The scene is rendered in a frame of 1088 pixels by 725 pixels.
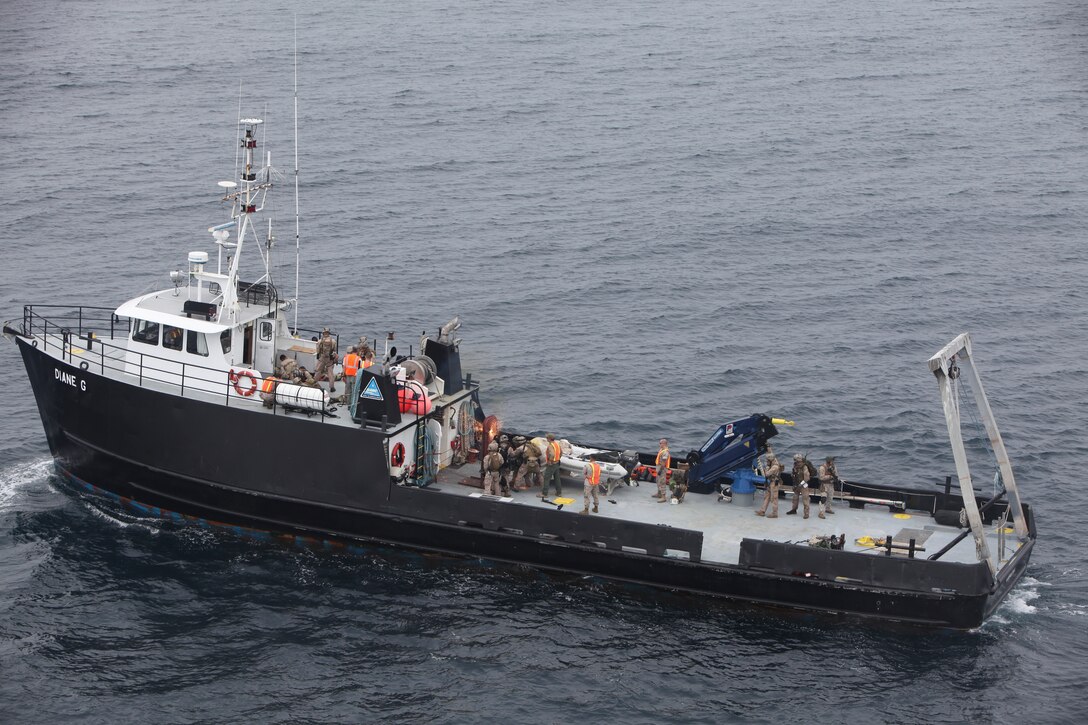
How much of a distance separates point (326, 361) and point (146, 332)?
4458 mm

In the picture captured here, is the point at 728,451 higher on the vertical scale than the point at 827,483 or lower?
higher

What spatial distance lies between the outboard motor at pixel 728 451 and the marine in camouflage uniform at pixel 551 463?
313 centimetres

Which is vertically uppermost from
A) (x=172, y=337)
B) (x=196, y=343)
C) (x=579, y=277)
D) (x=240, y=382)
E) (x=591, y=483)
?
(x=579, y=277)

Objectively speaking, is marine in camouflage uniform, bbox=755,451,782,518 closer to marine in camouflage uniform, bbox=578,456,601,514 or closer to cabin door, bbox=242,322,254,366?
marine in camouflage uniform, bbox=578,456,601,514

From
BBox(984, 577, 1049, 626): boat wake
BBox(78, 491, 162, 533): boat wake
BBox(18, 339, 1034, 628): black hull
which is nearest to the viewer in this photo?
BBox(18, 339, 1034, 628): black hull

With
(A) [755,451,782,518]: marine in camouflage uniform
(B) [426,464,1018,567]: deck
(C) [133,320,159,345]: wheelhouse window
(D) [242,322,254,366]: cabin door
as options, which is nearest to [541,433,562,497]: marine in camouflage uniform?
(B) [426,464,1018,567]: deck

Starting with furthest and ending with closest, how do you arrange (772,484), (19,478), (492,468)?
(19,478), (492,468), (772,484)

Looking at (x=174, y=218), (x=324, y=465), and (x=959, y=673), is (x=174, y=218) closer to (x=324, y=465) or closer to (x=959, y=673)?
(x=324, y=465)

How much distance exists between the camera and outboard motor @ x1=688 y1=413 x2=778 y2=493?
98.6 feet

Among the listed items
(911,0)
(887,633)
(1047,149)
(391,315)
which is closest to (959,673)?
(887,633)

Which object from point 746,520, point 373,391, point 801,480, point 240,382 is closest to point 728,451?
point 746,520

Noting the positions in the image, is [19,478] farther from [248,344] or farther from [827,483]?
[827,483]

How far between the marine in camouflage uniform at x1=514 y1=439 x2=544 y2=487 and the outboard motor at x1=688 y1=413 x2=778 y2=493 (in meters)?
3.60

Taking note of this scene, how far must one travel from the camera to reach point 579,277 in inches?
1939
